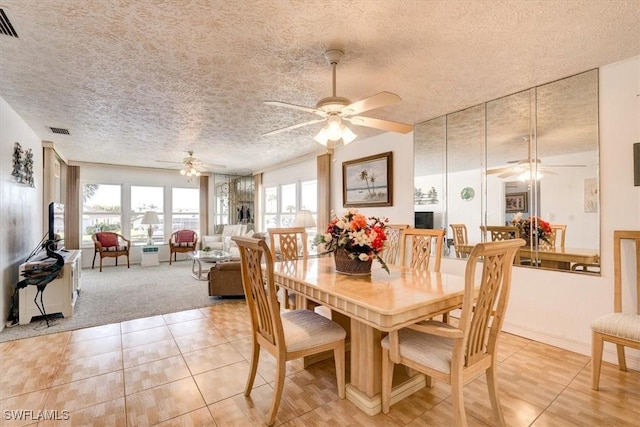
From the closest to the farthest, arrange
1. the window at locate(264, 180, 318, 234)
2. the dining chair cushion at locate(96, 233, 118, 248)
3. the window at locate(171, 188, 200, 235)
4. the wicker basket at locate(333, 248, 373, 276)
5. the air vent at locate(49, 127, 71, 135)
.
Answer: the wicker basket at locate(333, 248, 373, 276)
the air vent at locate(49, 127, 71, 135)
the window at locate(264, 180, 318, 234)
the dining chair cushion at locate(96, 233, 118, 248)
the window at locate(171, 188, 200, 235)

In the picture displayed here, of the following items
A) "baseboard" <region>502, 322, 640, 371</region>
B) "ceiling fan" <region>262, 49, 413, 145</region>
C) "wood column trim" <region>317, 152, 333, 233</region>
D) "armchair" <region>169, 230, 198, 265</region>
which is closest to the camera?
"ceiling fan" <region>262, 49, 413, 145</region>

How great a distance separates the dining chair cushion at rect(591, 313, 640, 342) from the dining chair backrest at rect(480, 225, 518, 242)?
1120mm

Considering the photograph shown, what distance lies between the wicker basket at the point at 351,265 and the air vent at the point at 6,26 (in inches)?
99.6

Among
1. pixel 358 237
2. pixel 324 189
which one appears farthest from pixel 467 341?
pixel 324 189

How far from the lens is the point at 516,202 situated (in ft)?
10.3

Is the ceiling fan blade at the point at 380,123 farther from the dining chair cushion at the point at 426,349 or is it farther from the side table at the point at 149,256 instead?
the side table at the point at 149,256

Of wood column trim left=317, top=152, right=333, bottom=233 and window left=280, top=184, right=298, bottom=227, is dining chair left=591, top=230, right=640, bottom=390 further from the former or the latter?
window left=280, top=184, right=298, bottom=227

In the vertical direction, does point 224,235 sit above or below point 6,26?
below

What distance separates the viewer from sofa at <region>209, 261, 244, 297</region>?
4.29 meters

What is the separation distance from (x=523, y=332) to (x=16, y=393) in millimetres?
4222

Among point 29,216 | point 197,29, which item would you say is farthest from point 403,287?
point 29,216

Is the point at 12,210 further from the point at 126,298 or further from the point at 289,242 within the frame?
the point at 289,242

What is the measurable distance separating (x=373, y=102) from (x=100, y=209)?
25.5ft

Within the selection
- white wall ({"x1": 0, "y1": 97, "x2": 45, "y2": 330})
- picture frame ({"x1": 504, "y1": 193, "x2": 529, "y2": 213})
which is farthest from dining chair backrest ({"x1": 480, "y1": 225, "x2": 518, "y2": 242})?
white wall ({"x1": 0, "y1": 97, "x2": 45, "y2": 330})
